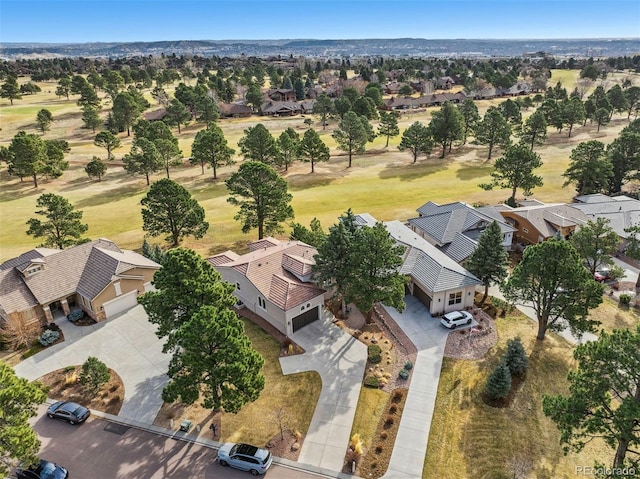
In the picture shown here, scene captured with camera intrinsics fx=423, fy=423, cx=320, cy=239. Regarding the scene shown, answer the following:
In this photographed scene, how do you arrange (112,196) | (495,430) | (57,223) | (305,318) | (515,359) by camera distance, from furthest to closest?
(112,196), (57,223), (305,318), (515,359), (495,430)

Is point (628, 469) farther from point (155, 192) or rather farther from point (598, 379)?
point (155, 192)

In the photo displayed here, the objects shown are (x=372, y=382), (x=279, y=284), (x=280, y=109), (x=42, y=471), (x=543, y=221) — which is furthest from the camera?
(x=280, y=109)

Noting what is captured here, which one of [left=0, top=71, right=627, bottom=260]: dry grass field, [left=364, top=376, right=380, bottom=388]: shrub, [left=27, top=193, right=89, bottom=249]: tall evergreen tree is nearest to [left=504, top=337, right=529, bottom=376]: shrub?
[left=364, top=376, right=380, bottom=388]: shrub

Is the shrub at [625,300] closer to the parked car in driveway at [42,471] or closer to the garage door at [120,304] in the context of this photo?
the garage door at [120,304]

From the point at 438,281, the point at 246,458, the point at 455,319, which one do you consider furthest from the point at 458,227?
the point at 246,458

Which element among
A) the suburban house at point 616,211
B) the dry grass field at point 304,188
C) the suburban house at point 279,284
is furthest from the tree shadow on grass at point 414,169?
the suburban house at point 279,284

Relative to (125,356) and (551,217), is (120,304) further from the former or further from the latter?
(551,217)

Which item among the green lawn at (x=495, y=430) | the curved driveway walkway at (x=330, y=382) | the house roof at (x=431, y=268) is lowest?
the green lawn at (x=495, y=430)
